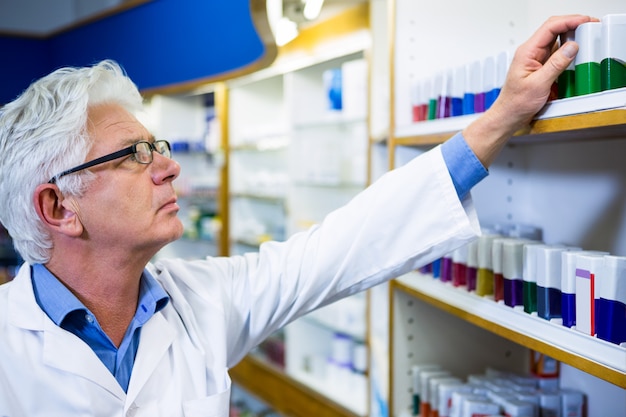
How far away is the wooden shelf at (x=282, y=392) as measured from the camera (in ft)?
12.3

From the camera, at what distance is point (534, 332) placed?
4.52ft

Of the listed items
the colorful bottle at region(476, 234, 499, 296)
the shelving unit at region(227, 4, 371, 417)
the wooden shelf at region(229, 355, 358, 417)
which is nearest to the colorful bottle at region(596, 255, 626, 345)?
the colorful bottle at region(476, 234, 499, 296)

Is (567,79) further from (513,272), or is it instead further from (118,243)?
(118,243)

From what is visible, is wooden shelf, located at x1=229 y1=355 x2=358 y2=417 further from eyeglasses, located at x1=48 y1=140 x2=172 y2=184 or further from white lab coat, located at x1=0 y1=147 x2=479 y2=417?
eyeglasses, located at x1=48 y1=140 x2=172 y2=184

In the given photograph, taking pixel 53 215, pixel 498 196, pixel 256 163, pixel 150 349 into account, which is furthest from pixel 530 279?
pixel 256 163

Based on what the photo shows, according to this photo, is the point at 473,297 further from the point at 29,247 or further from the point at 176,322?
the point at 29,247

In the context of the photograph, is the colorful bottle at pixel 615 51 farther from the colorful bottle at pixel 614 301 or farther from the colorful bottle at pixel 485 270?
the colorful bottle at pixel 485 270

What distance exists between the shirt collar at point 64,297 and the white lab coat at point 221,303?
3 cm

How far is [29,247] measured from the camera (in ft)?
5.30

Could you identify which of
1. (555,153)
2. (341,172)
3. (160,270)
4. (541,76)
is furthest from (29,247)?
(341,172)

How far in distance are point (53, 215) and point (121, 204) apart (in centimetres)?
17

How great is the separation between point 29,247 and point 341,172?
7.93 ft

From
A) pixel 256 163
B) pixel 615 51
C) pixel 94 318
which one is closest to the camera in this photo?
pixel 615 51

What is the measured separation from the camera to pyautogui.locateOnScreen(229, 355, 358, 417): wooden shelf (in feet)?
12.3
